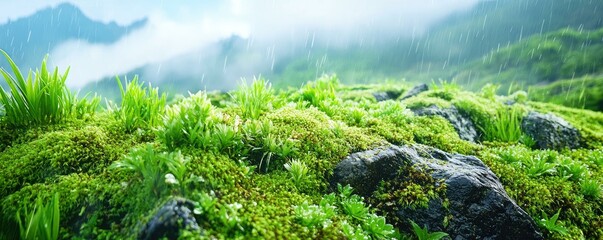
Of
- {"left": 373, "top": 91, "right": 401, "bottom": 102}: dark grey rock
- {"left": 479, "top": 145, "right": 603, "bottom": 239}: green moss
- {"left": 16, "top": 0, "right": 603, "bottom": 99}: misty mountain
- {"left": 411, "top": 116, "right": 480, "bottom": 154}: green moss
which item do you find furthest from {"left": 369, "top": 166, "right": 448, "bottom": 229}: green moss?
{"left": 16, "top": 0, "right": 603, "bottom": 99}: misty mountain

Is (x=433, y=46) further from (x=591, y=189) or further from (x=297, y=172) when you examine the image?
(x=297, y=172)

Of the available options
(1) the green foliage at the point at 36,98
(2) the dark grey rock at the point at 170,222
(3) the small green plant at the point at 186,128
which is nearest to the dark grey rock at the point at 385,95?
(3) the small green plant at the point at 186,128

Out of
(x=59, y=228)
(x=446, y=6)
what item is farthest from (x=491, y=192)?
(x=446, y=6)

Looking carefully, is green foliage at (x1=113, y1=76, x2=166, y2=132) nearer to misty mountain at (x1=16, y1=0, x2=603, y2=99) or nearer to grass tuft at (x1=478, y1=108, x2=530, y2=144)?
grass tuft at (x1=478, y1=108, x2=530, y2=144)

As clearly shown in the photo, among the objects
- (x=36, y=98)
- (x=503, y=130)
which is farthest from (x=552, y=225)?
(x=36, y=98)

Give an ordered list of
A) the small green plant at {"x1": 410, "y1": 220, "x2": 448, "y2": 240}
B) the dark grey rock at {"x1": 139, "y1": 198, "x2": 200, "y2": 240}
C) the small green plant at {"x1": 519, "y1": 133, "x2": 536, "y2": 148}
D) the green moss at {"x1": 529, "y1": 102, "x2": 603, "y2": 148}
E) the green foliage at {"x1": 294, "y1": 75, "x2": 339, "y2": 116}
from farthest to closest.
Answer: the green moss at {"x1": 529, "y1": 102, "x2": 603, "y2": 148} < the small green plant at {"x1": 519, "y1": 133, "x2": 536, "y2": 148} < the green foliage at {"x1": 294, "y1": 75, "x2": 339, "y2": 116} < the small green plant at {"x1": 410, "y1": 220, "x2": 448, "y2": 240} < the dark grey rock at {"x1": 139, "y1": 198, "x2": 200, "y2": 240}

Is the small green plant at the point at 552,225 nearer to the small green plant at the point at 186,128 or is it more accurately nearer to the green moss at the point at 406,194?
the green moss at the point at 406,194
